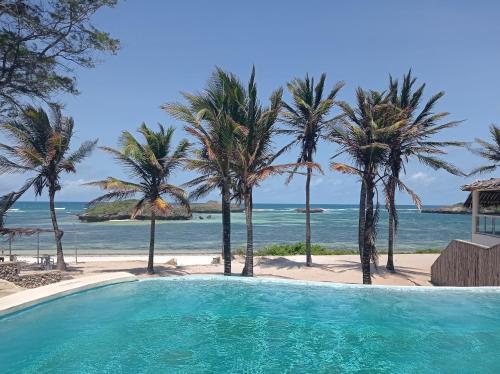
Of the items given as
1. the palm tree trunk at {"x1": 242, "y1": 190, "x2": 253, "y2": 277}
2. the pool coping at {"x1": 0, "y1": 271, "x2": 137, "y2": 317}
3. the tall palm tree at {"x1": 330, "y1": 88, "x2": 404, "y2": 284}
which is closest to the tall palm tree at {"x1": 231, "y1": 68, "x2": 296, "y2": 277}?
the palm tree trunk at {"x1": 242, "y1": 190, "x2": 253, "y2": 277}

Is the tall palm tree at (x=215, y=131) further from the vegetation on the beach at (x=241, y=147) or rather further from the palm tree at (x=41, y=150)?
the palm tree at (x=41, y=150)

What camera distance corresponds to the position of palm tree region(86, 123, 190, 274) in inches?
707

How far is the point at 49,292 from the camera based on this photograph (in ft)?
38.2

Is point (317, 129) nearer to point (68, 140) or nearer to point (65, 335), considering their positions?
point (68, 140)

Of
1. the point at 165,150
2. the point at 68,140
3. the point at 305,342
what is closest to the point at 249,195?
the point at 165,150

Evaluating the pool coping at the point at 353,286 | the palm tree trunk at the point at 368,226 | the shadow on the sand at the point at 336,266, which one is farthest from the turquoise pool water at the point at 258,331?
the shadow on the sand at the point at 336,266

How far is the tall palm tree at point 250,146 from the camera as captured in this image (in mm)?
15367

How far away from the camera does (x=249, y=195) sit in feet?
52.2

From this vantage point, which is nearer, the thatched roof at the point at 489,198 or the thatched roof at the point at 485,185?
the thatched roof at the point at 485,185

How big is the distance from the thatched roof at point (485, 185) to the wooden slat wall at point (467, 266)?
2520 millimetres

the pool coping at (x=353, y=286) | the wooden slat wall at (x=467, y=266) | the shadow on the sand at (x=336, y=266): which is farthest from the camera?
the shadow on the sand at (x=336, y=266)

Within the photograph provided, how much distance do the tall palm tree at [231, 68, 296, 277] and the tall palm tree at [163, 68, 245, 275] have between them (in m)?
0.28

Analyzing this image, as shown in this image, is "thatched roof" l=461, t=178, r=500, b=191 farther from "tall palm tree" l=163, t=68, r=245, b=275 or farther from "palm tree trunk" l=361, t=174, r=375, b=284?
"tall palm tree" l=163, t=68, r=245, b=275

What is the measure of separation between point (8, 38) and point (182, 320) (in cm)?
1015
